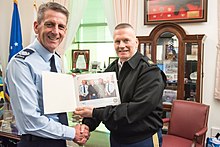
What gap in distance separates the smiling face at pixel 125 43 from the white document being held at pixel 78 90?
0.16 m

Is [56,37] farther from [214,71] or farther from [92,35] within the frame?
[92,35]

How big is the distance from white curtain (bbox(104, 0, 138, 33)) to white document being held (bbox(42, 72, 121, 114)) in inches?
77.1

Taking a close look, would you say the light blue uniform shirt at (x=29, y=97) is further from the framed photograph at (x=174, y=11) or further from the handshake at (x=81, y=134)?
the framed photograph at (x=174, y=11)

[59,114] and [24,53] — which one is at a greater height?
[24,53]

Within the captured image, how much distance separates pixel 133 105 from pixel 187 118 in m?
1.68

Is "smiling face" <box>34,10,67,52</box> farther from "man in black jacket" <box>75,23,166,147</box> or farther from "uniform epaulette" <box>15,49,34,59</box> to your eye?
"man in black jacket" <box>75,23,166,147</box>

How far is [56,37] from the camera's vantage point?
4.53 feet

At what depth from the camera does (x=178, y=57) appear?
299 cm

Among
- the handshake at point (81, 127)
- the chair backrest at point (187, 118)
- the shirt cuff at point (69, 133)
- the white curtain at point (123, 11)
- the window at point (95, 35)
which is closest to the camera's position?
the shirt cuff at point (69, 133)

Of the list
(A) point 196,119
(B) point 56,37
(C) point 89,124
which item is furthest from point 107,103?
(A) point 196,119

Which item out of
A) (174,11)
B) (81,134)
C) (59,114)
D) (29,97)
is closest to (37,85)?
(29,97)

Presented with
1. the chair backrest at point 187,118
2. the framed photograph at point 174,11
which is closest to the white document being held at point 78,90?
the chair backrest at point 187,118

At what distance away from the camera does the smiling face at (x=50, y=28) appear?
1342 millimetres

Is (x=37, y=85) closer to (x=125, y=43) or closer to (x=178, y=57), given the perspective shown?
(x=125, y=43)
